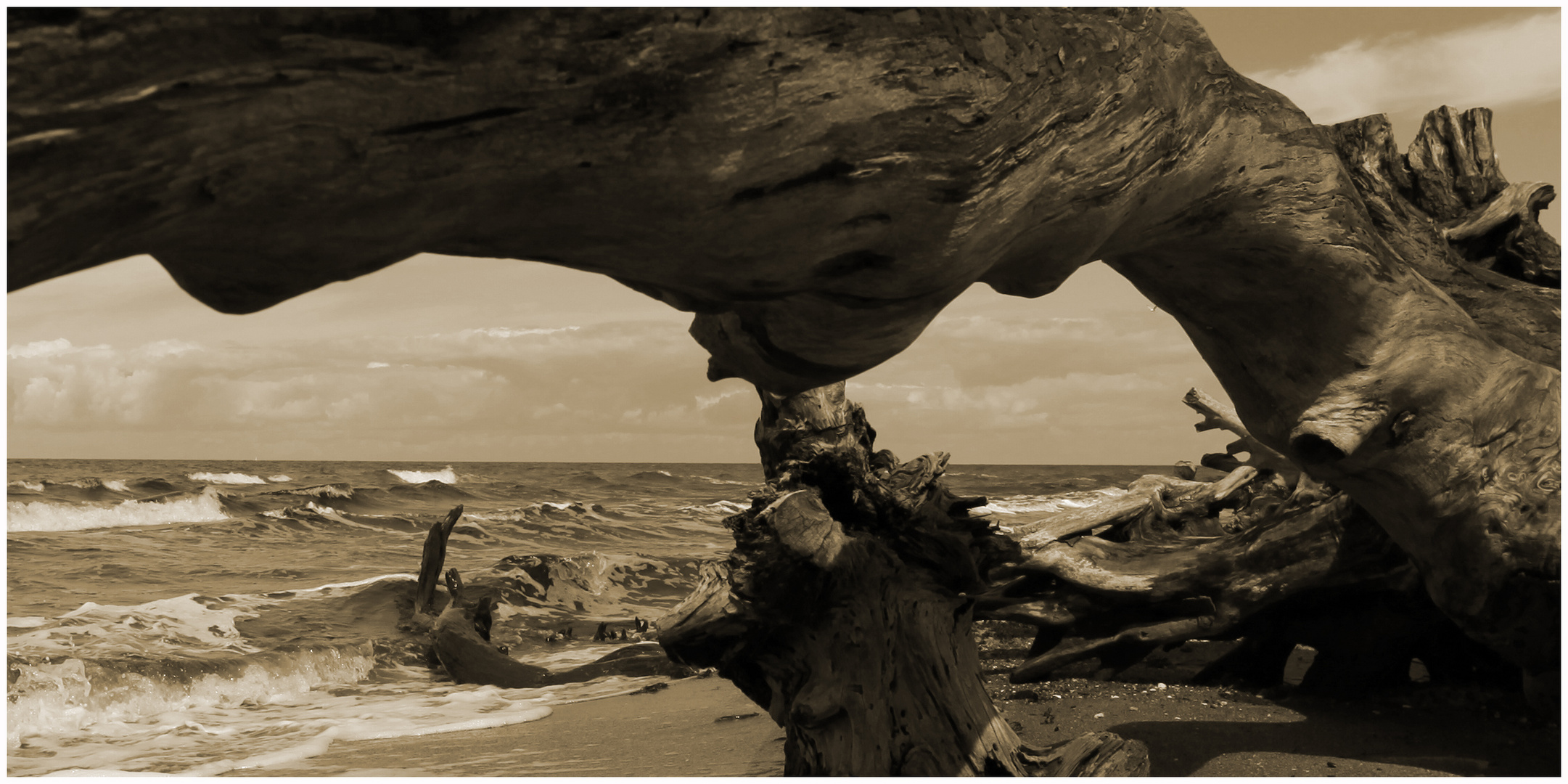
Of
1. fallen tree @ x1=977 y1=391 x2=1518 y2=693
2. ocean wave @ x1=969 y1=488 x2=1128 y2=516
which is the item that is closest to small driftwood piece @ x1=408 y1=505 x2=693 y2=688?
fallen tree @ x1=977 y1=391 x2=1518 y2=693

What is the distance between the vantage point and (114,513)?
24.7 metres

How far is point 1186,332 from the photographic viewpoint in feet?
13.2

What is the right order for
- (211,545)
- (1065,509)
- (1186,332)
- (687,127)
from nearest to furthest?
1. (687,127)
2. (1186,332)
3. (1065,509)
4. (211,545)

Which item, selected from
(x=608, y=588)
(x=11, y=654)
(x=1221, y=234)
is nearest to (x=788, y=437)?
(x=1221, y=234)

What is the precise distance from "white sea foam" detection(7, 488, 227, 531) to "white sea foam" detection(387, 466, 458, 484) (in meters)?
17.5

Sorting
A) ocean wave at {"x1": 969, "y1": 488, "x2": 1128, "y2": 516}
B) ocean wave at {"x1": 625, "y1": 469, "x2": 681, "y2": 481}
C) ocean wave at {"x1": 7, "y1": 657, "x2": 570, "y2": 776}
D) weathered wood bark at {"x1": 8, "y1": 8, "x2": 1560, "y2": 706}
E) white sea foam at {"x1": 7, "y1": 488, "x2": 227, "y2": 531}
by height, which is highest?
weathered wood bark at {"x1": 8, "y1": 8, "x2": 1560, "y2": 706}

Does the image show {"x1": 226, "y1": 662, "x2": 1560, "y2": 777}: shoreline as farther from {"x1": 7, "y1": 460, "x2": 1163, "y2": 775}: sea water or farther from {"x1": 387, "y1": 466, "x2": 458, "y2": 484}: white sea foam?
{"x1": 387, "y1": 466, "x2": 458, "y2": 484}: white sea foam

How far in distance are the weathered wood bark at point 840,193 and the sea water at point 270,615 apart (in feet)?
13.8

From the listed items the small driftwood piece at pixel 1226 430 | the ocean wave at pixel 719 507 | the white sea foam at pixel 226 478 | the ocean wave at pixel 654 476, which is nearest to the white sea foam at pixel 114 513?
the ocean wave at pixel 719 507

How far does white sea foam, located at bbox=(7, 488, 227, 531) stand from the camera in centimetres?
2294

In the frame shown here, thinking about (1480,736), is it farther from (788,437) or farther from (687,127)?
(687,127)

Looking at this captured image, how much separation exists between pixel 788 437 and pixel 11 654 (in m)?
7.29

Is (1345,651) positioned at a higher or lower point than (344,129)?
lower

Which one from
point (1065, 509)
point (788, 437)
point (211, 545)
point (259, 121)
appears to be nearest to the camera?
point (259, 121)
